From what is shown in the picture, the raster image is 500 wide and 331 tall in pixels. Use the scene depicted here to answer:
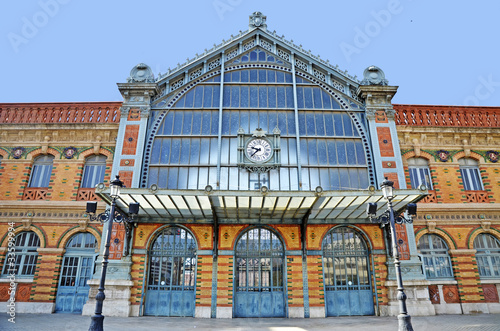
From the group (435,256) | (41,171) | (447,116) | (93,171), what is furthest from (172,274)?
(447,116)

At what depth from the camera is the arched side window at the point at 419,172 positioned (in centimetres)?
1747

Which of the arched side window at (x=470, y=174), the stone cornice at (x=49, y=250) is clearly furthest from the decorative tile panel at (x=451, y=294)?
the stone cornice at (x=49, y=250)

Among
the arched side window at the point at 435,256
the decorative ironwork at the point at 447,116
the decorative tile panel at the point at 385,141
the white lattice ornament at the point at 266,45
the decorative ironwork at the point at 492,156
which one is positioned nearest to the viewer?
the arched side window at the point at 435,256

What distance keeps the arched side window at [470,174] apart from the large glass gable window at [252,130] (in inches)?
223

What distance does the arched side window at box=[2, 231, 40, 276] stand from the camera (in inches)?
625

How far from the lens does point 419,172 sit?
1767 cm

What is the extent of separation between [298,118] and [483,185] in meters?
10.4

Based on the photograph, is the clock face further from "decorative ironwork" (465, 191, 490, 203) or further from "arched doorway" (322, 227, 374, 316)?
"decorative ironwork" (465, 191, 490, 203)

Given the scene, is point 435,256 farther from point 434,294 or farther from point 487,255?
point 487,255

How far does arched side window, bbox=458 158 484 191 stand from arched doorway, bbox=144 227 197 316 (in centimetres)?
1462

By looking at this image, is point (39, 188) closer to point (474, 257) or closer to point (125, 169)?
point (125, 169)

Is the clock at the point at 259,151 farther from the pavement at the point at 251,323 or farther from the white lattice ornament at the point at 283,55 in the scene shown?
the pavement at the point at 251,323

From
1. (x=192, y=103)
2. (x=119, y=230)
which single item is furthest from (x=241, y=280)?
(x=192, y=103)

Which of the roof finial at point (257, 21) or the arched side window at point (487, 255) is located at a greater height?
the roof finial at point (257, 21)
